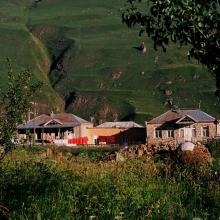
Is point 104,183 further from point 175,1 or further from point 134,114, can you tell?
point 134,114

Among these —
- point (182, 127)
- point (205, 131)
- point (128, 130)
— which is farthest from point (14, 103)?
point (128, 130)

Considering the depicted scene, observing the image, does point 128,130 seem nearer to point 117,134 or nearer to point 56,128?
point 117,134

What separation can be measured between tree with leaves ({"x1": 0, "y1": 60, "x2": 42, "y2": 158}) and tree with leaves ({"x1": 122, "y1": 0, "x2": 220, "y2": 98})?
9.06 metres

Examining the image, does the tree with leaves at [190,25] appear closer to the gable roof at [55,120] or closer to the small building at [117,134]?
the small building at [117,134]

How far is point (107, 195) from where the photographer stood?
12.7 metres

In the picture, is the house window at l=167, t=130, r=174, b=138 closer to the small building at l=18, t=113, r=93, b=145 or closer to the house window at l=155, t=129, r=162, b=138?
the house window at l=155, t=129, r=162, b=138

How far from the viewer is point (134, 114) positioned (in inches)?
6216

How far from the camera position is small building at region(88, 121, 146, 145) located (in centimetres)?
10656

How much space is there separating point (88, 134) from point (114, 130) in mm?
5085

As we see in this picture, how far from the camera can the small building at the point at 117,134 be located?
10656cm

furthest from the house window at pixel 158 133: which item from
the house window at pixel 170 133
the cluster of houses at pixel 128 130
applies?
the house window at pixel 170 133

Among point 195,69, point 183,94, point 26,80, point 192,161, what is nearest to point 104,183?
point 26,80

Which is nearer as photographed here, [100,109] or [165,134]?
[165,134]

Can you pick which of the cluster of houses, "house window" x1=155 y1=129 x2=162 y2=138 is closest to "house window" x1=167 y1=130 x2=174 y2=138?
the cluster of houses
